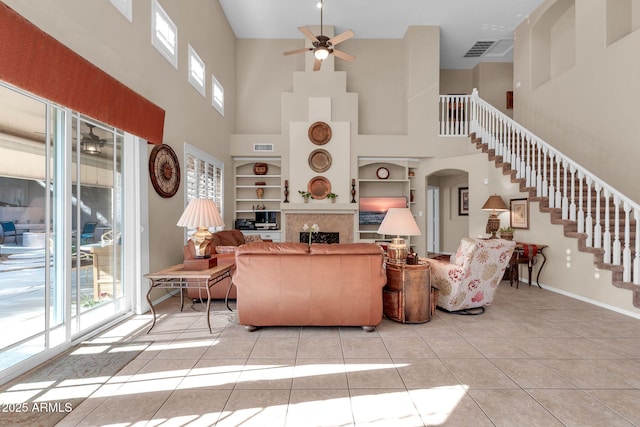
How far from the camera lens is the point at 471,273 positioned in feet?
12.1

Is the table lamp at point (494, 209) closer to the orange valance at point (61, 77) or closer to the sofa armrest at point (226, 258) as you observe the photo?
the sofa armrest at point (226, 258)

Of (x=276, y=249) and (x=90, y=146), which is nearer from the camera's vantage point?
(x=276, y=249)

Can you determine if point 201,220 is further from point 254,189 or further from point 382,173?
point 382,173

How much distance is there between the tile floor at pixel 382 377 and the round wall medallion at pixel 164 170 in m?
1.84

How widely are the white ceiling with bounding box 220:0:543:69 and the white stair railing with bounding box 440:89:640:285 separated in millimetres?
1809

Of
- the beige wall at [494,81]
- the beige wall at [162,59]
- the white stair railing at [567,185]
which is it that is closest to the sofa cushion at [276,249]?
the beige wall at [162,59]

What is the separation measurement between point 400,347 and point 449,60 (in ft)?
30.5

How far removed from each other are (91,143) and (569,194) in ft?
23.8

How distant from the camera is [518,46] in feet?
25.4

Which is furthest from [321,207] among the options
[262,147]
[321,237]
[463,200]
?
[463,200]

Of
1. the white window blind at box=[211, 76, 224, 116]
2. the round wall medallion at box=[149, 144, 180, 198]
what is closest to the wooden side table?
the round wall medallion at box=[149, 144, 180, 198]

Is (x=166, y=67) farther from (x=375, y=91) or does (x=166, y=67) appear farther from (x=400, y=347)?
(x=375, y=91)

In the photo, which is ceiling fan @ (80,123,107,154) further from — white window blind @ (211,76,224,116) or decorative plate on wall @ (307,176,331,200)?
decorative plate on wall @ (307,176,331,200)

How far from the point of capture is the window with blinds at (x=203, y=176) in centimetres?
536
